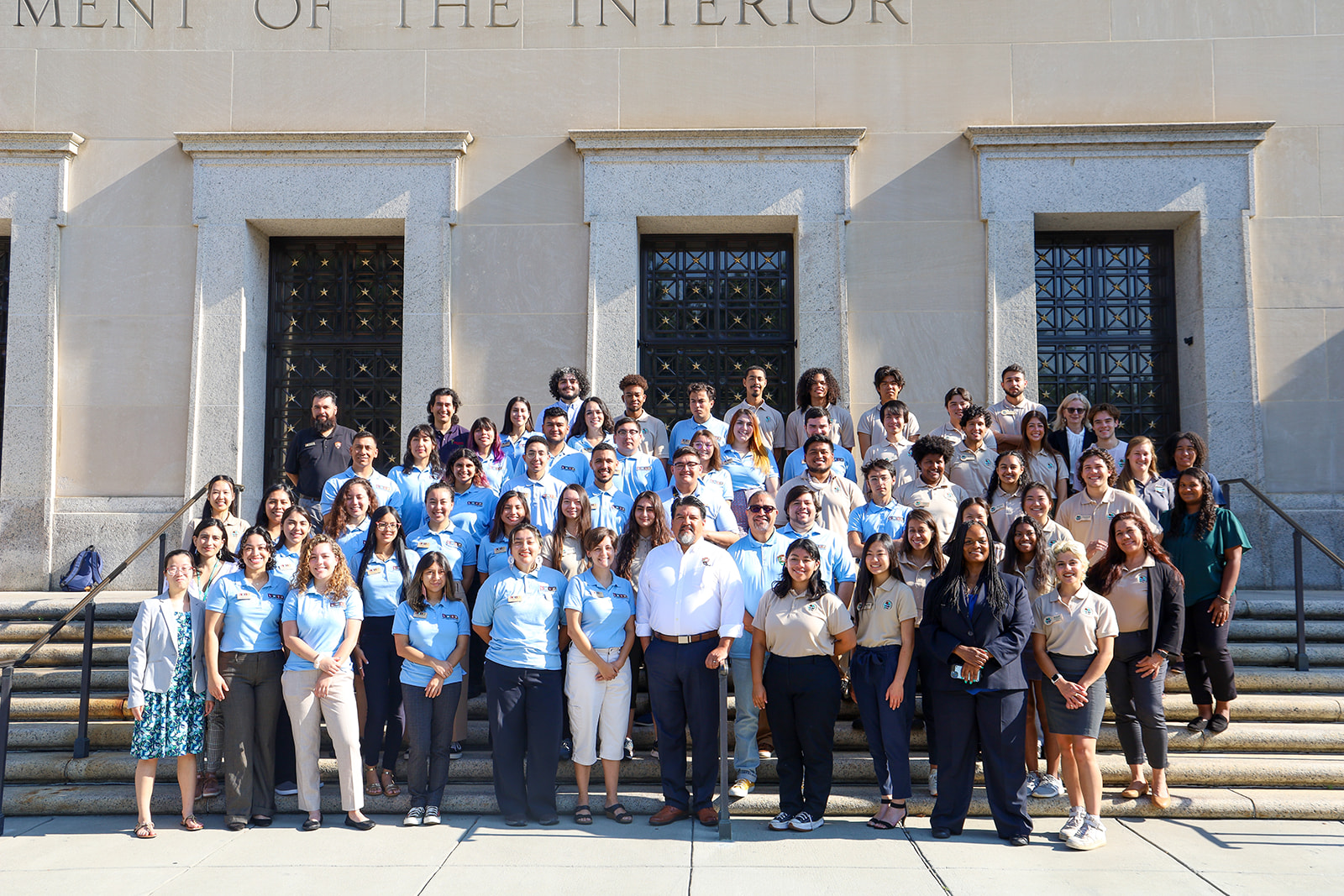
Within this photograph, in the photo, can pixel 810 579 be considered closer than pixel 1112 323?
Yes

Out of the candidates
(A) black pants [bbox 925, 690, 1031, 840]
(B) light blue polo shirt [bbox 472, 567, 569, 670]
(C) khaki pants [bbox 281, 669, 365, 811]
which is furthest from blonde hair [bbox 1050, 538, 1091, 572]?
(C) khaki pants [bbox 281, 669, 365, 811]

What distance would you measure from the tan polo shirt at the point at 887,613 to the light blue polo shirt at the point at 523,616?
200 centimetres

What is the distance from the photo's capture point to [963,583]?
6.14m

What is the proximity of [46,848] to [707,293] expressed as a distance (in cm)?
792

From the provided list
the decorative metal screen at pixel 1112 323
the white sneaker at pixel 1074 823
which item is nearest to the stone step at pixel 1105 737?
the white sneaker at pixel 1074 823

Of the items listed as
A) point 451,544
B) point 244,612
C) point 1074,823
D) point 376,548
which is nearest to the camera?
point 1074,823

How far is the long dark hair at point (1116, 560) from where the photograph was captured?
646 centimetres

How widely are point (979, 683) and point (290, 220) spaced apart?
870cm

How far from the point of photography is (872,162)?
10.9 metres

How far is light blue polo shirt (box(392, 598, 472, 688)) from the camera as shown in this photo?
653 cm

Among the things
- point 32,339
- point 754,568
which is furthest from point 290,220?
point 754,568

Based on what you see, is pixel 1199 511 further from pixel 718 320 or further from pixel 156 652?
pixel 156 652

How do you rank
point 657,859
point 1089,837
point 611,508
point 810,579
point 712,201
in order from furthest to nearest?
point 712,201 < point 611,508 < point 810,579 < point 1089,837 < point 657,859

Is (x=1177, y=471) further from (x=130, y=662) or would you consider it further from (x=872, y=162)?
(x=130, y=662)
